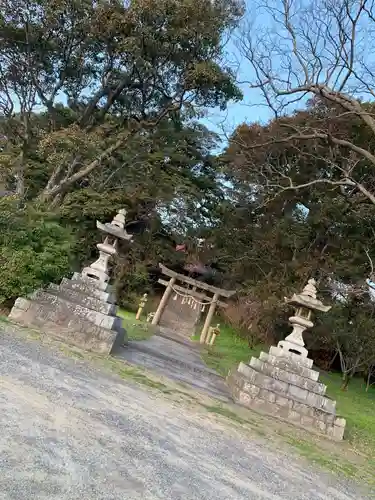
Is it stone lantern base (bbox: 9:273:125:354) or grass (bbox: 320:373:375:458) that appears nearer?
grass (bbox: 320:373:375:458)

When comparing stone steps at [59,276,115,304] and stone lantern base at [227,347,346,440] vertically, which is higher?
stone steps at [59,276,115,304]

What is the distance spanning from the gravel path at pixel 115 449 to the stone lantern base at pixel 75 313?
2338mm

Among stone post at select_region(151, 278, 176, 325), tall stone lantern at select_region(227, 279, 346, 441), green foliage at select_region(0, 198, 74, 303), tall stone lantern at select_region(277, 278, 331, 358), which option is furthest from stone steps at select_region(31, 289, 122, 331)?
stone post at select_region(151, 278, 176, 325)

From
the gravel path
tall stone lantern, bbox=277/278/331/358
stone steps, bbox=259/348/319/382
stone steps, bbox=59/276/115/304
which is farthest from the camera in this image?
tall stone lantern, bbox=277/278/331/358

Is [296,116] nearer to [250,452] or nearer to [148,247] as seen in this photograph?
[148,247]

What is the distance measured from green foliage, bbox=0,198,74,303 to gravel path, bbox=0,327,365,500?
3343mm

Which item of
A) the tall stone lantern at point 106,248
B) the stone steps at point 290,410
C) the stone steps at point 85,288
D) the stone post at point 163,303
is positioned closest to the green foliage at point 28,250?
the stone steps at point 85,288

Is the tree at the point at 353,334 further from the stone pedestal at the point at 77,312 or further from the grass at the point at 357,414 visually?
the stone pedestal at the point at 77,312

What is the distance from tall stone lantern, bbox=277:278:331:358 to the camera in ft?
31.7

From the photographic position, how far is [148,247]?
2384cm

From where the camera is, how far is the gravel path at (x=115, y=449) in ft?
9.26

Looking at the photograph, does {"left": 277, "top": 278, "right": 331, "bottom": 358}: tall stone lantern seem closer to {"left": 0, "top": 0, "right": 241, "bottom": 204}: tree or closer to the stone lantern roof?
the stone lantern roof

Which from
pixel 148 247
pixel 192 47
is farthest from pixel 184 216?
pixel 192 47

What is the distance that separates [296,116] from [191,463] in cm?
1753
